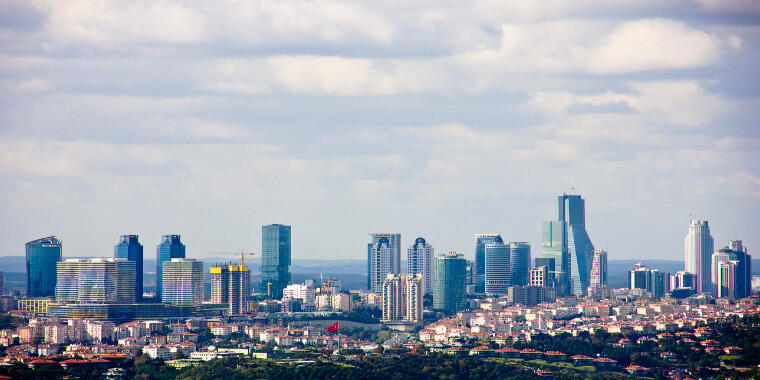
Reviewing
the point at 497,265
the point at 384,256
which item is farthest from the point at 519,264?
the point at 384,256

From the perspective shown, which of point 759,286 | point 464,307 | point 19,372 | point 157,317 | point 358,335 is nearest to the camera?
point 19,372

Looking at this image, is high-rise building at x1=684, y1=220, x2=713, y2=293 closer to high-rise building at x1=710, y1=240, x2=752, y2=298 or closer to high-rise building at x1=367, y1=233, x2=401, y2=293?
high-rise building at x1=710, y1=240, x2=752, y2=298

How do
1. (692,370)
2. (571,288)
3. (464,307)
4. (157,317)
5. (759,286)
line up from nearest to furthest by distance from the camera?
(692,370)
(157,317)
(464,307)
(759,286)
(571,288)

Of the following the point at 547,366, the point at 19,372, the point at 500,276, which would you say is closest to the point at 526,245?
the point at 500,276

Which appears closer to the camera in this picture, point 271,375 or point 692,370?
point 271,375

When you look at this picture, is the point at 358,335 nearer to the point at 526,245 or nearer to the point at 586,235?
the point at 526,245

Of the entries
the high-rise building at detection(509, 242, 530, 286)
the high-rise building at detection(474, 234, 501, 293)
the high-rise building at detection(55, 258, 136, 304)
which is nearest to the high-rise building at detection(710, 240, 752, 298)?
the high-rise building at detection(509, 242, 530, 286)

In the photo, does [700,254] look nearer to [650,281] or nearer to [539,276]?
[650,281]
